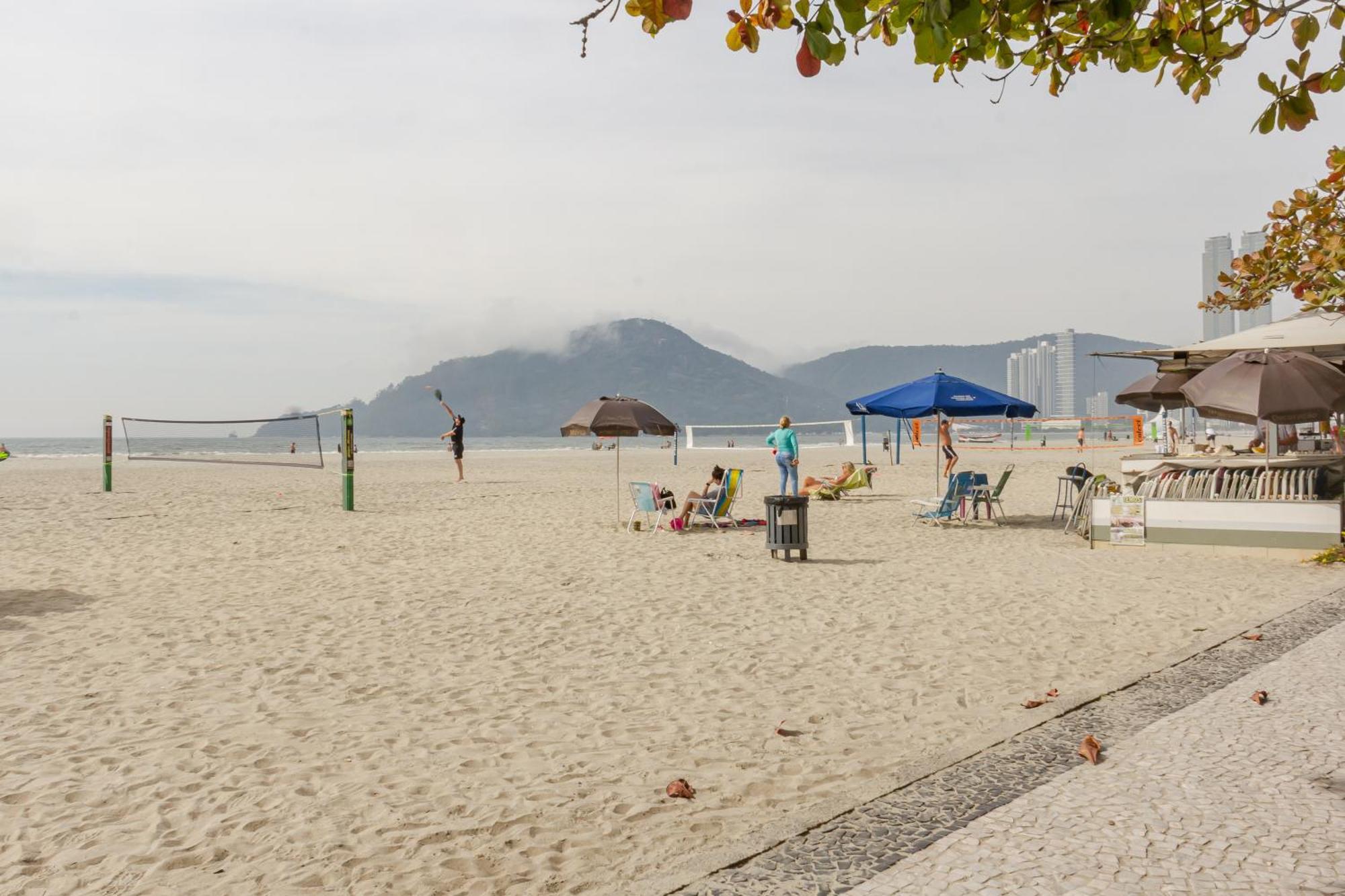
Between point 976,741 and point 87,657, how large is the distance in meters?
5.48

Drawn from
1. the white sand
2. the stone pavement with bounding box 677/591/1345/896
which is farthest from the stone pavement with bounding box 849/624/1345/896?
the white sand

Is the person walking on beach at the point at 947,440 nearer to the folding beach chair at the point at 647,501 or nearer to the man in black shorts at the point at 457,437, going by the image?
the folding beach chair at the point at 647,501

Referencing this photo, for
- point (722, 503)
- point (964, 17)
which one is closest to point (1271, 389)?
point (722, 503)

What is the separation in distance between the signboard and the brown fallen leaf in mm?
8691

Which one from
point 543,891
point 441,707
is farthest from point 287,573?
point 543,891

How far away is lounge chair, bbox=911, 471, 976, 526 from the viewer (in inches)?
525

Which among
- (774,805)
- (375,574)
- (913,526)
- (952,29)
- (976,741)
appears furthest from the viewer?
(913,526)

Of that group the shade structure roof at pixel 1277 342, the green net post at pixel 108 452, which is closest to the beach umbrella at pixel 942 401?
the shade structure roof at pixel 1277 342

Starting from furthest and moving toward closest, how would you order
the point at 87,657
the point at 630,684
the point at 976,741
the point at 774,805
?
the point at 87,657 < the point at 630,684 < the point at 976,741 < the point at 774,805

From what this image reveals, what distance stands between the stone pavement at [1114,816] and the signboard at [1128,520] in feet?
20.3

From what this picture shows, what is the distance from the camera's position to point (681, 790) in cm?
378

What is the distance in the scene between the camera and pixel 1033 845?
309 cm

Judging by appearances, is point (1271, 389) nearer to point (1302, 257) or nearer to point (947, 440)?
point (1302, 257)

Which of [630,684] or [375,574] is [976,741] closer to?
[630,684]
